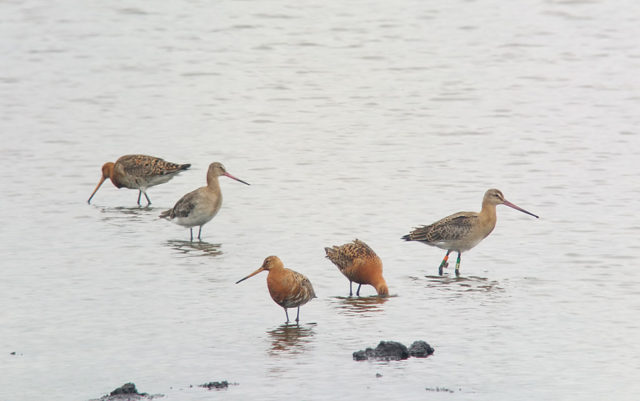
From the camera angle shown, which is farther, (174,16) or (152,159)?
(174,16)

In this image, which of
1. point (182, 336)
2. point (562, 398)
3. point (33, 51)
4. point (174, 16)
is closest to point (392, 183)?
point (182, 336)

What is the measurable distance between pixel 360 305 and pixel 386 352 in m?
2.48

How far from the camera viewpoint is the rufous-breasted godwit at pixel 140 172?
67.3 feet

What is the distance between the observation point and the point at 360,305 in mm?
14336

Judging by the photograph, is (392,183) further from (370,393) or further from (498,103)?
(370,393)

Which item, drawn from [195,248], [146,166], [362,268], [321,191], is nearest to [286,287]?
[362,268]

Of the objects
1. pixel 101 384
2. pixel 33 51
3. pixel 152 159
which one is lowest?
pixel 101 384

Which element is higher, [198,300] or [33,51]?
[33,51]

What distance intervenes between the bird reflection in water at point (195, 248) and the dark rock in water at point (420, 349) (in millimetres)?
5430

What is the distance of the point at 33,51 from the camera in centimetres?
3284

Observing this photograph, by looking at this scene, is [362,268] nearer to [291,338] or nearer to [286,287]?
[286,287]

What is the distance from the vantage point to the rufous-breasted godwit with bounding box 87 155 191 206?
807 inches

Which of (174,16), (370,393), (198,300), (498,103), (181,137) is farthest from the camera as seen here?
(174,16)

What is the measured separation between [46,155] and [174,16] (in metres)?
14.2
